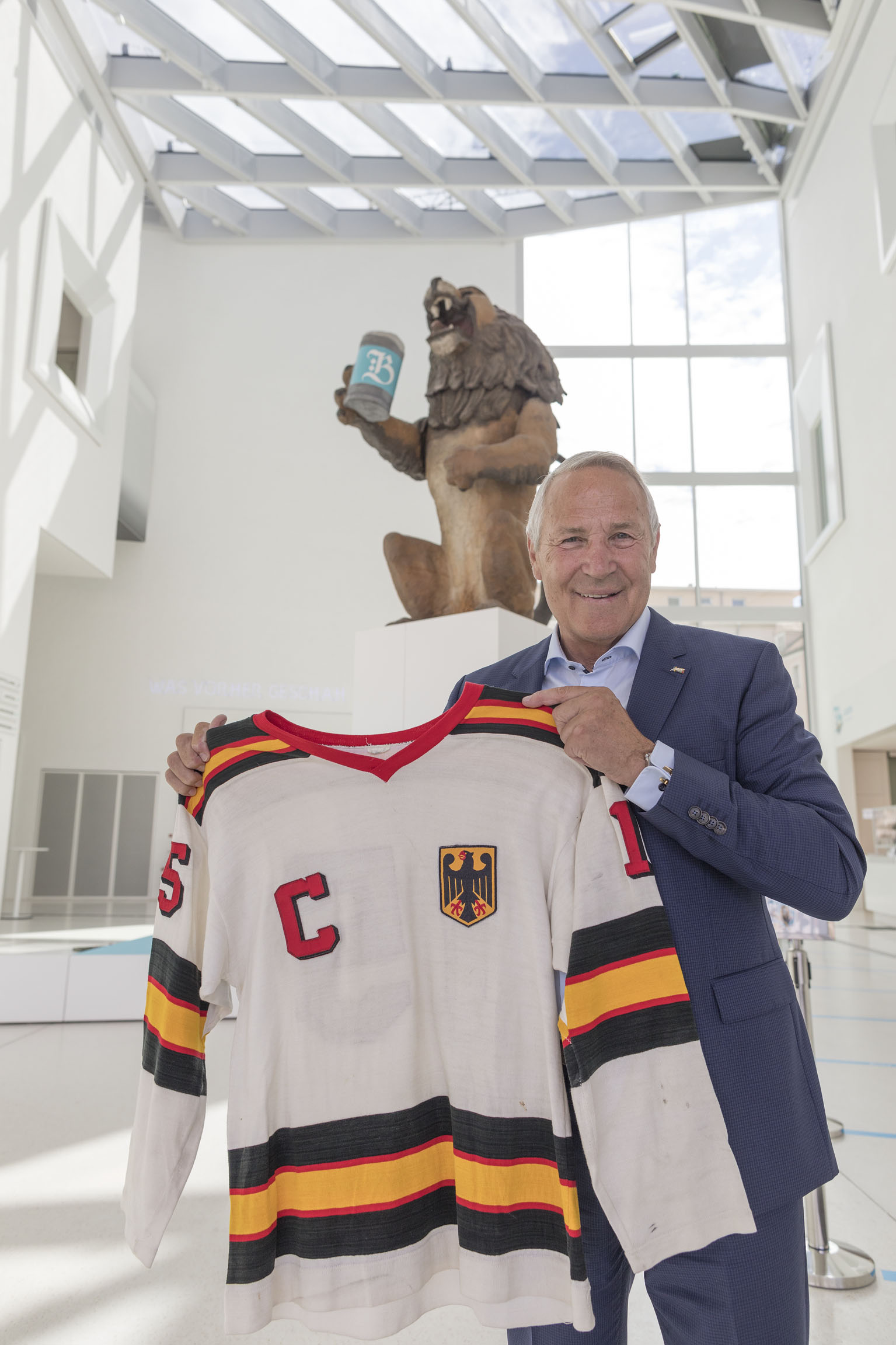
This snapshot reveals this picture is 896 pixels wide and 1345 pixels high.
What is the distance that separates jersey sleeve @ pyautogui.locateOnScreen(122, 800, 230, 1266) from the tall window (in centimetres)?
1327

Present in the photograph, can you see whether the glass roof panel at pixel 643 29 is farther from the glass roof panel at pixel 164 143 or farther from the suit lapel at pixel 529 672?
the suit lapel at pixel 529 672

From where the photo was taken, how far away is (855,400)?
434 inches

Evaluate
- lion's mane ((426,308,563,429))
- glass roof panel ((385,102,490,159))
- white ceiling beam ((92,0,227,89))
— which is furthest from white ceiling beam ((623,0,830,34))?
lion's mane ((426,308,563,429))

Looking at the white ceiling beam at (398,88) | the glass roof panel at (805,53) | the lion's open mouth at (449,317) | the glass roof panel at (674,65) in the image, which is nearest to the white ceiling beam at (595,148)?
the white ceiling beam at (398,88)

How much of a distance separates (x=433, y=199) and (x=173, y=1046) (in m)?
14.4

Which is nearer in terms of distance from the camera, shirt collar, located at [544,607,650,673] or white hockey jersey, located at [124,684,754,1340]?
white hockey jersey, located at [124,684,754,1340]

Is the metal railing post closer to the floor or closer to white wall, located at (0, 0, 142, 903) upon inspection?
the floor

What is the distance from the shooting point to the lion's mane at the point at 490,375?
3.46 metres

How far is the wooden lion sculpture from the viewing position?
135 inches

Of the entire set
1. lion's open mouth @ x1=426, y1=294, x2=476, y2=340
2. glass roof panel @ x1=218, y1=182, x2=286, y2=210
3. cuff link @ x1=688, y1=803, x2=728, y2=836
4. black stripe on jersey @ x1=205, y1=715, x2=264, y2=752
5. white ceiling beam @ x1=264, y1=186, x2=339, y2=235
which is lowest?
cuff link @ x1=688, y1=803, x2=728, y2=836

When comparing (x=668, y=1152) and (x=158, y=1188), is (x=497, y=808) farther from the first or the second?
(x=158, y=1188)

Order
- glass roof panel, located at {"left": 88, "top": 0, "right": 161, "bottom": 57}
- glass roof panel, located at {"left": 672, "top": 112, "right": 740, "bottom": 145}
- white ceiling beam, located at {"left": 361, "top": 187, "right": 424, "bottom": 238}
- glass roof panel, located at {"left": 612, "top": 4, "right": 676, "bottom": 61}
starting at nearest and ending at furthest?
glass roof panel, located at {"left": 612, "top": 4, "right": 676, "bottom": 61}
glass roof panel, located at {"left": 88, "top": 0, "right": 161, "bottom": 57}
glass roof panel, located at {"left": 672, "top": 112, "right": 740, "bottom": 145}
white ceiling beam, located at {"left": 361, "top": 187, "right": 424, "bottom": 238}

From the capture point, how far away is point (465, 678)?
1.64 metres

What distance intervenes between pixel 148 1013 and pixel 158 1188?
23 cm
